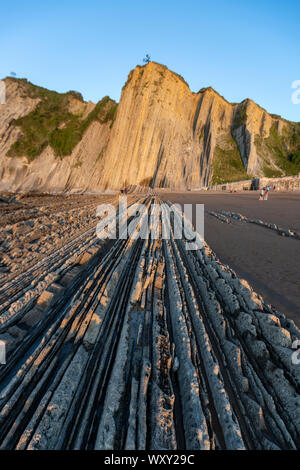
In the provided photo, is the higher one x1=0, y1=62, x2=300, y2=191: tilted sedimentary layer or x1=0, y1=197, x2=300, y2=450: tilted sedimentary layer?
x1=0, y1=62, x2=300, y2=191: tilted sedimentary layer

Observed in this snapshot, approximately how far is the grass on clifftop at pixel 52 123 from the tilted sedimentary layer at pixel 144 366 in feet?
116

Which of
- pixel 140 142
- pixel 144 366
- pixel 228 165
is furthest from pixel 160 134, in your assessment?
pixel 144 366

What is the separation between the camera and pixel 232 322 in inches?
78.3

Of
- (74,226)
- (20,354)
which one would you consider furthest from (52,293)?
(74,226)

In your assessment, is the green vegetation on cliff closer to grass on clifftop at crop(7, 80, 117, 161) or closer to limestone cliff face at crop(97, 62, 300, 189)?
limestone cliff face at crop(97, 62, 300, 189)

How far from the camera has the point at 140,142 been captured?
30094mm

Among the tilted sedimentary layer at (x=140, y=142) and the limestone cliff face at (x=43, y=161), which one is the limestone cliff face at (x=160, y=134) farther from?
the limestone cliff face at (x=43, y=161)

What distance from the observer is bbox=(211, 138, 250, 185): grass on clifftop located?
34531mm

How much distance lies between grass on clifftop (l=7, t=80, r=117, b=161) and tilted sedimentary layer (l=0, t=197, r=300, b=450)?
3548cm

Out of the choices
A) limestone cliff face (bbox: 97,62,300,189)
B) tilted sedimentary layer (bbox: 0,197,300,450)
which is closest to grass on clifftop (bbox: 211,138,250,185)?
limestone cliff face (bbox: 97,62,300,189)

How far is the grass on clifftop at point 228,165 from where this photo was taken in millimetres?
34531

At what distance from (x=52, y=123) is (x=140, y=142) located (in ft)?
55.3
